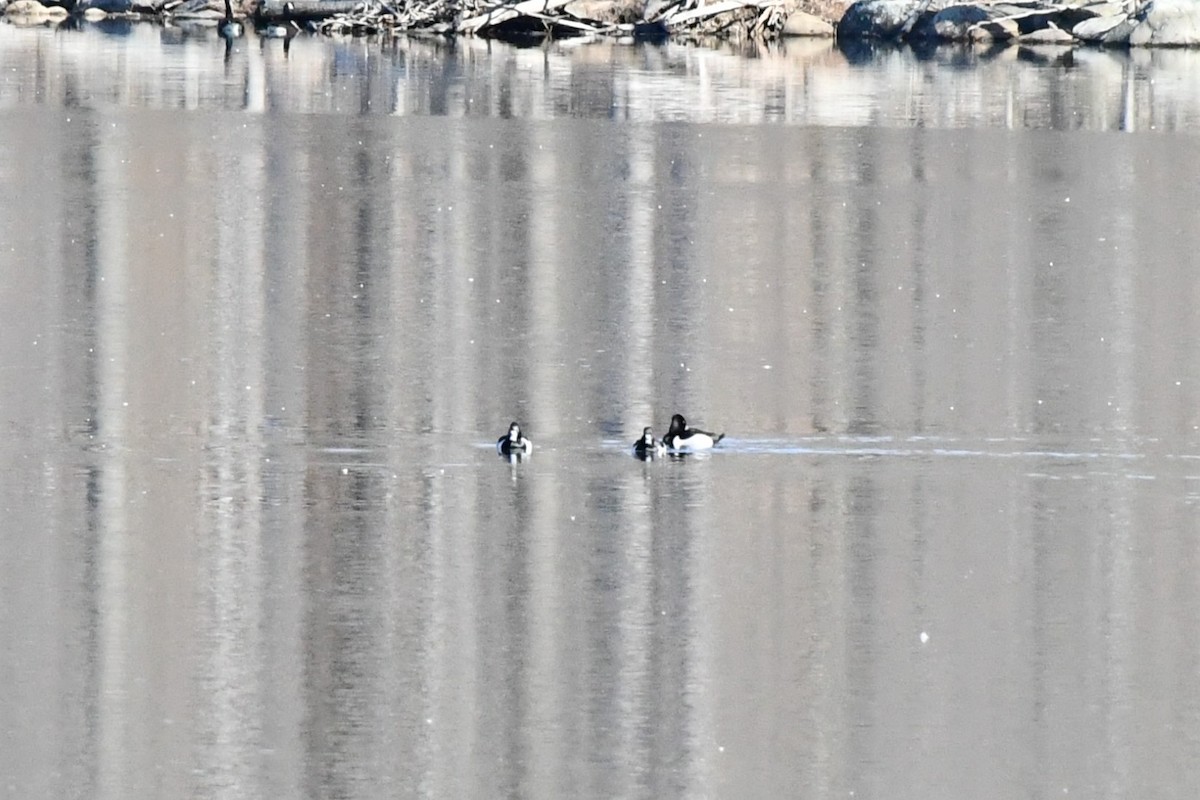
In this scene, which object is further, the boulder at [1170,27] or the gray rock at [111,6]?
the gray rock at [111,6]

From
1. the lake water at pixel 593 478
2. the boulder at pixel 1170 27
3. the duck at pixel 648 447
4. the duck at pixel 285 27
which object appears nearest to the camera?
the lake water at pixel 593 478

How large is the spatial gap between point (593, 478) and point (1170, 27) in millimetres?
38702

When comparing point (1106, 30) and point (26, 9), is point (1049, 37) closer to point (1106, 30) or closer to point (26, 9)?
point (1106, 30)

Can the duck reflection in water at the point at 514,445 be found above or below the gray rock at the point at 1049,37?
below

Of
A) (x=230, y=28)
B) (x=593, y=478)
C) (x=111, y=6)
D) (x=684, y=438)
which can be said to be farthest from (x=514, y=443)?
(x=111, y=6)

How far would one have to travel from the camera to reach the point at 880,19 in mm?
50844

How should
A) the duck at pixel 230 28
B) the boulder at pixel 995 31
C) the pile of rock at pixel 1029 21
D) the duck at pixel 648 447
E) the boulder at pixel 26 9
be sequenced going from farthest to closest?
the boulder at pixel 26 9, the boulder at pixel 995 31, the pile of rock at pixel 1029 21, the duck at pixel 230 28, the duck at pixel 648 447

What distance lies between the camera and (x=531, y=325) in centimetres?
1747

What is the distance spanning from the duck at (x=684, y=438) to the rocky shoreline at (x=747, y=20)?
121ft

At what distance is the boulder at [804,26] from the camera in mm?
52125

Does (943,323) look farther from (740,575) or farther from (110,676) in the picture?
(110,676)

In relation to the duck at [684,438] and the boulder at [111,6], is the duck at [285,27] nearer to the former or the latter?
the boulder at [111,6]

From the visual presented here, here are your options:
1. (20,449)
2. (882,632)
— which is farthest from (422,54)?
(882,632)

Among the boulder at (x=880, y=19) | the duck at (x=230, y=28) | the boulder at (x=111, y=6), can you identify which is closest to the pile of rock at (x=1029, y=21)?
the boulder at (x=880, y=19)
